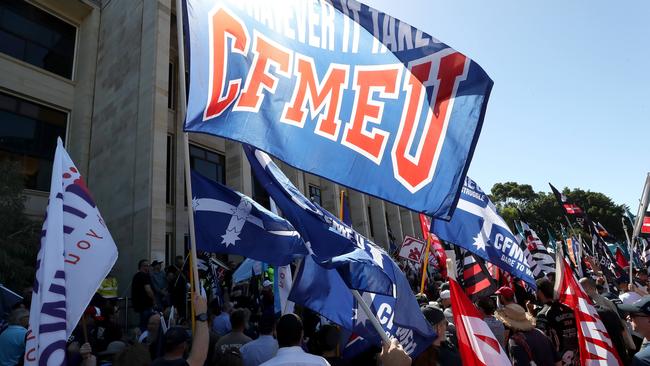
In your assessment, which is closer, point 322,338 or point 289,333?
point 289,333

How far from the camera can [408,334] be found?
11.8 feet

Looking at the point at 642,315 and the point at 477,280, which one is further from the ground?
the point at 477,280

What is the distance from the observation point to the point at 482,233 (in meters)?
5.77

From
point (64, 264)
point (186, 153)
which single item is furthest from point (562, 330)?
point (64, 264)

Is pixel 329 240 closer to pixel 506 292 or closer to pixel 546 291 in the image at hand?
pixel 506 292

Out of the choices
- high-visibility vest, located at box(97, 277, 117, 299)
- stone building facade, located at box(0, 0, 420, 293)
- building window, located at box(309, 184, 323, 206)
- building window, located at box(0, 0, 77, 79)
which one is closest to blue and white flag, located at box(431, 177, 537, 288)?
high-visibility vest, located at box(97, 277, 117, 299)

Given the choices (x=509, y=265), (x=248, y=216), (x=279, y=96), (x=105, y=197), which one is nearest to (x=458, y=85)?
(x=279, y=96)

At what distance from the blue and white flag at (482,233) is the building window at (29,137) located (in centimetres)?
1413

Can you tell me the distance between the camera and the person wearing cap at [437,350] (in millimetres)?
3328

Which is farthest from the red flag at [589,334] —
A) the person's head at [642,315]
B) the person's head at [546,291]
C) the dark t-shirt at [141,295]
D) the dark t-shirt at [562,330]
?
the dark t-shirt at [141,295]

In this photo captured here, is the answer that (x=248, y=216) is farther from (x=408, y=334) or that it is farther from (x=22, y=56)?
(x=22, y=56)

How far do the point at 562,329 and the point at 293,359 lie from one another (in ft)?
11.9

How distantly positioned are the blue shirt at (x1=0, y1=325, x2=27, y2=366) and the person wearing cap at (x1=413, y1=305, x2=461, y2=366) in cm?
405

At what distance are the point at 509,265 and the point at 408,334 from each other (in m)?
2.86
